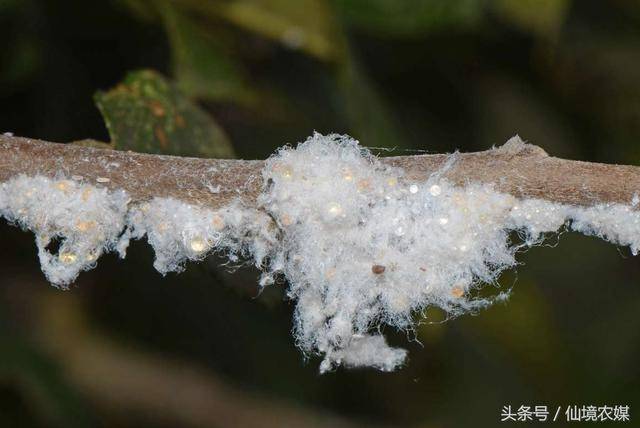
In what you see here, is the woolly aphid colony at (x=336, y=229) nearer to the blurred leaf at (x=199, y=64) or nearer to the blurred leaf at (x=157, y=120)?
the blurred leaf at (x=157, y=120)

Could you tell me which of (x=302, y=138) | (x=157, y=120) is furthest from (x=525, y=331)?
(x=157, y=120)

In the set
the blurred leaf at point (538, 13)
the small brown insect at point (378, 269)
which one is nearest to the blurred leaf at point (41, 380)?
the small brown insect at point (378, 269)

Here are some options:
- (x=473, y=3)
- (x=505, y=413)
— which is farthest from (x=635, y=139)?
(x=505, y=413)

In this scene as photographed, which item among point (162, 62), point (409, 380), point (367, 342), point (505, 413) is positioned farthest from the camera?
point (409, 380)

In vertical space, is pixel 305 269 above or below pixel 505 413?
below

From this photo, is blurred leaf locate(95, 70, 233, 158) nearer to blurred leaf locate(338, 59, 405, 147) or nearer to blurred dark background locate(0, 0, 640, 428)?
blurred dark background locate(0, 0, 640, 428)

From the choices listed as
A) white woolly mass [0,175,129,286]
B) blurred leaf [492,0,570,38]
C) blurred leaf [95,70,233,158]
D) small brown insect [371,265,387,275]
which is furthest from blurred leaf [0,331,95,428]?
blurred leaf [492,0,570,38]

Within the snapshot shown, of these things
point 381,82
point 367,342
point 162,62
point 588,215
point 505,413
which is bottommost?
point 367,342

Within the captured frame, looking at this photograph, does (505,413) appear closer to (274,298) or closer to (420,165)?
(274,298)
